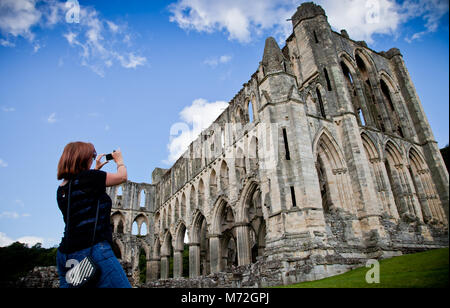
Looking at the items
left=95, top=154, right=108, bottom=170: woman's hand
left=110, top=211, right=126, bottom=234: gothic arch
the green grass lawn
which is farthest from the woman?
left=110, top=211, right=126, bottom=234: gothic arch

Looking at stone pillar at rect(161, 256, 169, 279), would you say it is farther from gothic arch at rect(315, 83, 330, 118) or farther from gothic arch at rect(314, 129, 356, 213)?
gothic arch at rect(315, 83, 330, 118)

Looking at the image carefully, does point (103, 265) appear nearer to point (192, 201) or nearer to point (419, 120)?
point (192, 201)

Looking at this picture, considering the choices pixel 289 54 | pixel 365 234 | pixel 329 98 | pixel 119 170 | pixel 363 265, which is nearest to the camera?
pixel 119 170

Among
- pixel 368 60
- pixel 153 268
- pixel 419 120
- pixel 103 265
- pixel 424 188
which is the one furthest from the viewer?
pixel 153 268

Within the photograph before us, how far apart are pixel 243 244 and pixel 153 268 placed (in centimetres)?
1695

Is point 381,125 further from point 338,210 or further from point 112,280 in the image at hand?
point 112,280

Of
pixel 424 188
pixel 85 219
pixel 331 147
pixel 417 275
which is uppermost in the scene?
pixel 331 147

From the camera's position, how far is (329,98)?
17.7 meters

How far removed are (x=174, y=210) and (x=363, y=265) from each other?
19.8 m

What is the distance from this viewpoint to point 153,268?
31.5 m

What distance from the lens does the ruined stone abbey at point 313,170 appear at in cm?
1301

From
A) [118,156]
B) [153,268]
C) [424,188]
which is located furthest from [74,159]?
[153,268]

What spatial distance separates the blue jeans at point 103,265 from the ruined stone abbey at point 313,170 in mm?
10475
